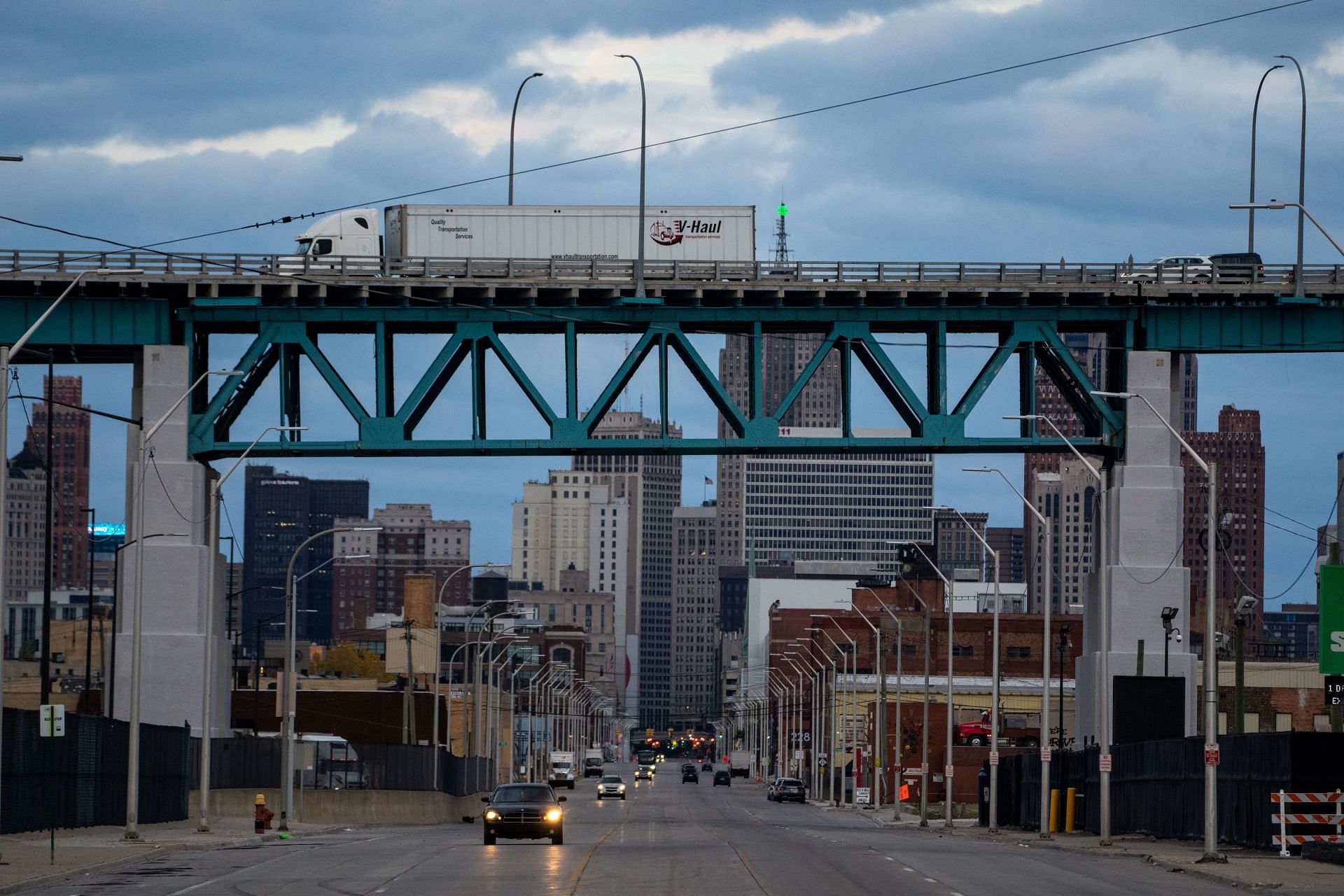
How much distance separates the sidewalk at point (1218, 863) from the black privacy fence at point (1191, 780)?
55 cm

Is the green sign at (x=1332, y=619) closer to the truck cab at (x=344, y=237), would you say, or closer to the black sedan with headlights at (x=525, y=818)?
the black sedan with headlights at (x=525, y=818)

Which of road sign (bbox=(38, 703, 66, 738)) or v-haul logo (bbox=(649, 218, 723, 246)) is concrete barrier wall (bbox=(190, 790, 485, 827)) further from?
road sign (bbox=(38, 703, 66, 738))

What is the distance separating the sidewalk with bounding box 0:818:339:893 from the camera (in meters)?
33.7

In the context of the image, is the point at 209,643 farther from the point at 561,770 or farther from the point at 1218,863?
the point at 561,770

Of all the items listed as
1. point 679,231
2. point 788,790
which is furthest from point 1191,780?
point 788,790

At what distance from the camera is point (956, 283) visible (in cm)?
6550

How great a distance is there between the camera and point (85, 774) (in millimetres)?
51375

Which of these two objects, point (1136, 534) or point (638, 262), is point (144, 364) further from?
point (1136, 534)

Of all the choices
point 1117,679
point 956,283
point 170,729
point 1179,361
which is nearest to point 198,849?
point 170,729

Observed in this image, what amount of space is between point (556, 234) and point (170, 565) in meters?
16.0

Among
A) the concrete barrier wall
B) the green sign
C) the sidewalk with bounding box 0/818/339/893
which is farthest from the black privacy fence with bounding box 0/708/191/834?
the green sign

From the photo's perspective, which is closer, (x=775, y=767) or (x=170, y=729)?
(x=170, y=729)

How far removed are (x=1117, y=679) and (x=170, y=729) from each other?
2689 centimetres

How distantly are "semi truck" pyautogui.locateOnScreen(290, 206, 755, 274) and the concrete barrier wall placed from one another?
18589mm
